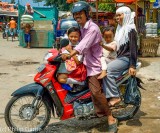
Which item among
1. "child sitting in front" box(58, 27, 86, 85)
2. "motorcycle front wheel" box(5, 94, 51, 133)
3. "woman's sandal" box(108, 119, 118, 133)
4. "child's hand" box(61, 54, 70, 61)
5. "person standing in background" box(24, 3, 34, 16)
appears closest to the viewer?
"child's hand" box(61, 54, 70, 61)

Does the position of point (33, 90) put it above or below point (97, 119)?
above

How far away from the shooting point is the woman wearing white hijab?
438 centimetres

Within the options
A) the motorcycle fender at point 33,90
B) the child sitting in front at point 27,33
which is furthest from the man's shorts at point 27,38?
the motorcycle fender at point 33,90

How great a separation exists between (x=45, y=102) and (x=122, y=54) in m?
1.32

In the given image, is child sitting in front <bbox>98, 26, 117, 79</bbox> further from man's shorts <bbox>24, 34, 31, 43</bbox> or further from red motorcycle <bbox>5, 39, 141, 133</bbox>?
man's shorts <bbox>24, 34, 31, 43</bbox>

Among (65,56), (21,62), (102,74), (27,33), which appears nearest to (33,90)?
(65,56)

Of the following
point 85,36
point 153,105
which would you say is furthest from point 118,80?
point 153,105

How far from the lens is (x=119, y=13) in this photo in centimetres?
451

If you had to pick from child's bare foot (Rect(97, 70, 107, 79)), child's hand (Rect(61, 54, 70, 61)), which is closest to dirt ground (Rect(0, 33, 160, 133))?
child's bare foot (Rect(97, 70, 107, 79))

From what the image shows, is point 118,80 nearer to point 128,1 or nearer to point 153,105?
point 153,105

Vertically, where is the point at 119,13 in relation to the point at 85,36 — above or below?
above

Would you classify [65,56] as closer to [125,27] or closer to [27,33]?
[125,27]

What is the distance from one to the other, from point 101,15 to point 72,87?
13469mm

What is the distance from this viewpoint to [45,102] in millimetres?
4277
